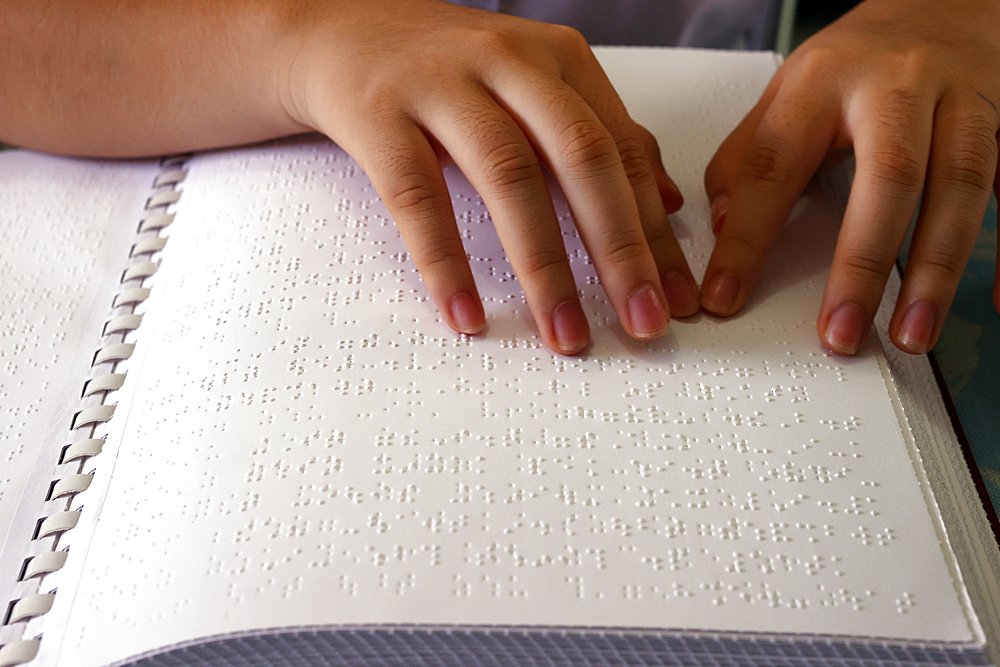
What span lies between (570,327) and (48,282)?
0.31m

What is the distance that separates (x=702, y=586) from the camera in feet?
0.85

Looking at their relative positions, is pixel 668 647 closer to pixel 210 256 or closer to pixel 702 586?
pixel 702 586

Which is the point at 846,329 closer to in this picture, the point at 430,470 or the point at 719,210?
the point at 719,210

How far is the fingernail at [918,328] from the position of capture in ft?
1.17

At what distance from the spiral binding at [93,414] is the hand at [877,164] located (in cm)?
32

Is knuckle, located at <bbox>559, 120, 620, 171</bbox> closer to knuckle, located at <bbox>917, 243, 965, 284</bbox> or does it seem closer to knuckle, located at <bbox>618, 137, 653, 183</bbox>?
knuckle, located at <bbox>618, 137, 653, 183</bbox>

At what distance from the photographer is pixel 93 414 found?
34 cm

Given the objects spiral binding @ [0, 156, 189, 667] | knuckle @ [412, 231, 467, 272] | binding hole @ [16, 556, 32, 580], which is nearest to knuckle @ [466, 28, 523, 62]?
knuckle @ [412, 231, 467, 272]

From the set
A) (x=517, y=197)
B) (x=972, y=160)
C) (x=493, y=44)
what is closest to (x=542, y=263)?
(x=517, y=197)

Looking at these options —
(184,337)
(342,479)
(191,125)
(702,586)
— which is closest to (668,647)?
(702,586)

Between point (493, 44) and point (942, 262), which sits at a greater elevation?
point (493, 44)

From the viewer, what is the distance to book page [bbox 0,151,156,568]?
1.12 ft

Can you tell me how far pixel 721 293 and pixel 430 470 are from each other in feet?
0.60

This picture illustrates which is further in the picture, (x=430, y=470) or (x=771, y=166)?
(x=771, y=166)
